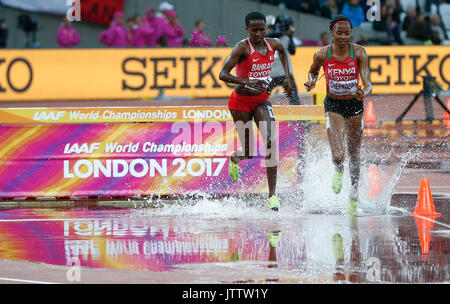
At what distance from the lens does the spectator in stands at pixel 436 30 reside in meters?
27.8

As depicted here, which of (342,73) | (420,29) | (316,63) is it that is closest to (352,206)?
(342,73)

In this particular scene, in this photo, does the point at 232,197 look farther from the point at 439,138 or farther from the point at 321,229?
the point at 439,138

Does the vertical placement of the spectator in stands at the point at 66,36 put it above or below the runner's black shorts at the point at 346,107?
above

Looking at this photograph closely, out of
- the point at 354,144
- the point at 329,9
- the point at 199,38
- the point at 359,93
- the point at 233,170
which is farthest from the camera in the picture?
the point at 329,9

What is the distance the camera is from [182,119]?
1344 cm

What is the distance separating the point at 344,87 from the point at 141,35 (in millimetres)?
14857

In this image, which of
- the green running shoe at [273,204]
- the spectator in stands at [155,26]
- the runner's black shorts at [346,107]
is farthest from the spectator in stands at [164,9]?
the green running shoe at [273,204]

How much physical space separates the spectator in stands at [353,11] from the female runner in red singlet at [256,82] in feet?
50.6

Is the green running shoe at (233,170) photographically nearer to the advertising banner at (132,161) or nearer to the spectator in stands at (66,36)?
the advertising banner at (132,161)

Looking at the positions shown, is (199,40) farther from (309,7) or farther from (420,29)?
(420,29)

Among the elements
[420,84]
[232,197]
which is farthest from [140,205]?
[420,84]

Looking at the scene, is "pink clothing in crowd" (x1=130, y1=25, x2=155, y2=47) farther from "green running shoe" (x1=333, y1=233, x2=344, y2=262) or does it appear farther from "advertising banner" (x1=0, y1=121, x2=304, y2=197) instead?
"green running shoe" (x1=333, y1=233, x2=344, y2=262)

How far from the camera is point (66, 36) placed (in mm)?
25984

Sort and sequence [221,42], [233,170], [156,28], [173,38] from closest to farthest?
[233,170] < [221,42] < [156,28] < [173,38]
